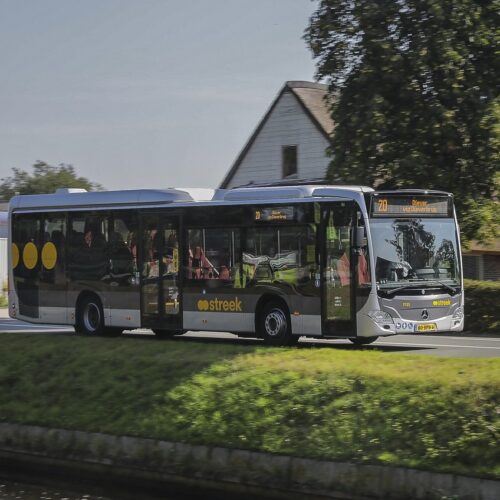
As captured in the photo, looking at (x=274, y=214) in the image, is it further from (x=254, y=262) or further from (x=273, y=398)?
(x=273, y=398)

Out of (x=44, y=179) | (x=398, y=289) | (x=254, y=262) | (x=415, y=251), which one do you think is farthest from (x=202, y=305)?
(x=44, y=179)

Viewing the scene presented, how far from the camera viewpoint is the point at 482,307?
83.8ft

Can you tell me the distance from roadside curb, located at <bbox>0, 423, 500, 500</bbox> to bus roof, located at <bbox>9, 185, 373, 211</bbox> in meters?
7.90

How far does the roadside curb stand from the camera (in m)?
8.65

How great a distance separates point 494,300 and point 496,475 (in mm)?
17453

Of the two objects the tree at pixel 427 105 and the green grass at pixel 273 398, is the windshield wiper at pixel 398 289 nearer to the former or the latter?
the green grass at pixel 273 398

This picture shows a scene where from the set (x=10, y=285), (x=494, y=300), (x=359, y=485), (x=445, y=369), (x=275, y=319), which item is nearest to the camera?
(x=359, y=485)

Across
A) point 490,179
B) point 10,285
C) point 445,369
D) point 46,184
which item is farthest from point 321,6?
point 46,184

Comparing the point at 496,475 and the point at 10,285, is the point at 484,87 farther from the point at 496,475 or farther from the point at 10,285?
the point at 496,475

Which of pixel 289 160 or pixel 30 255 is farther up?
pixel 289 160

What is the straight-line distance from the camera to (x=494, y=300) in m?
25.2

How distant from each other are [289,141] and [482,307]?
67.2ft

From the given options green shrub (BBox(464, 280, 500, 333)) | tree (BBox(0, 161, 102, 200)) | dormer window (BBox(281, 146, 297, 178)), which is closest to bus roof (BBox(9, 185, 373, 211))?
green shrub (BBox(464, 280, 500, 333))

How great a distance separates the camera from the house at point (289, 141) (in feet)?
143
